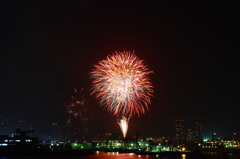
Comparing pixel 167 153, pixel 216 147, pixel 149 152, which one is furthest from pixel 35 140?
pixel 216 147

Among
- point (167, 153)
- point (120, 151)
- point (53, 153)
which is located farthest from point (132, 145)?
point (53, 153)

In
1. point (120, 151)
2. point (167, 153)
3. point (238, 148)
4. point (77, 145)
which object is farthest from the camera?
point (238, 148)

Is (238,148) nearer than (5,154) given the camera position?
No

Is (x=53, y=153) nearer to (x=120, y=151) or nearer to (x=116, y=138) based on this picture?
(x=120, y=151)

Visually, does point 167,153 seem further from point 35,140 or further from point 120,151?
point 35,140

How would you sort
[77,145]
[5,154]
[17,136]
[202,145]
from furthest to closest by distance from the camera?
[202,145] < [77,145] < [17,136] < [5,154]

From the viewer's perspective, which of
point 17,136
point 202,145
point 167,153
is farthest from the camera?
point 202,145

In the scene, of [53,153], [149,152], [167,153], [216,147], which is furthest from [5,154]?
[216,147]

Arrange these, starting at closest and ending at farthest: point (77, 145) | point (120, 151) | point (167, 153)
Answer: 1. point (167, 153)
2. point (120, 151)
3. point (77, 145)

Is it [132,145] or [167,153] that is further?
[132,145]
